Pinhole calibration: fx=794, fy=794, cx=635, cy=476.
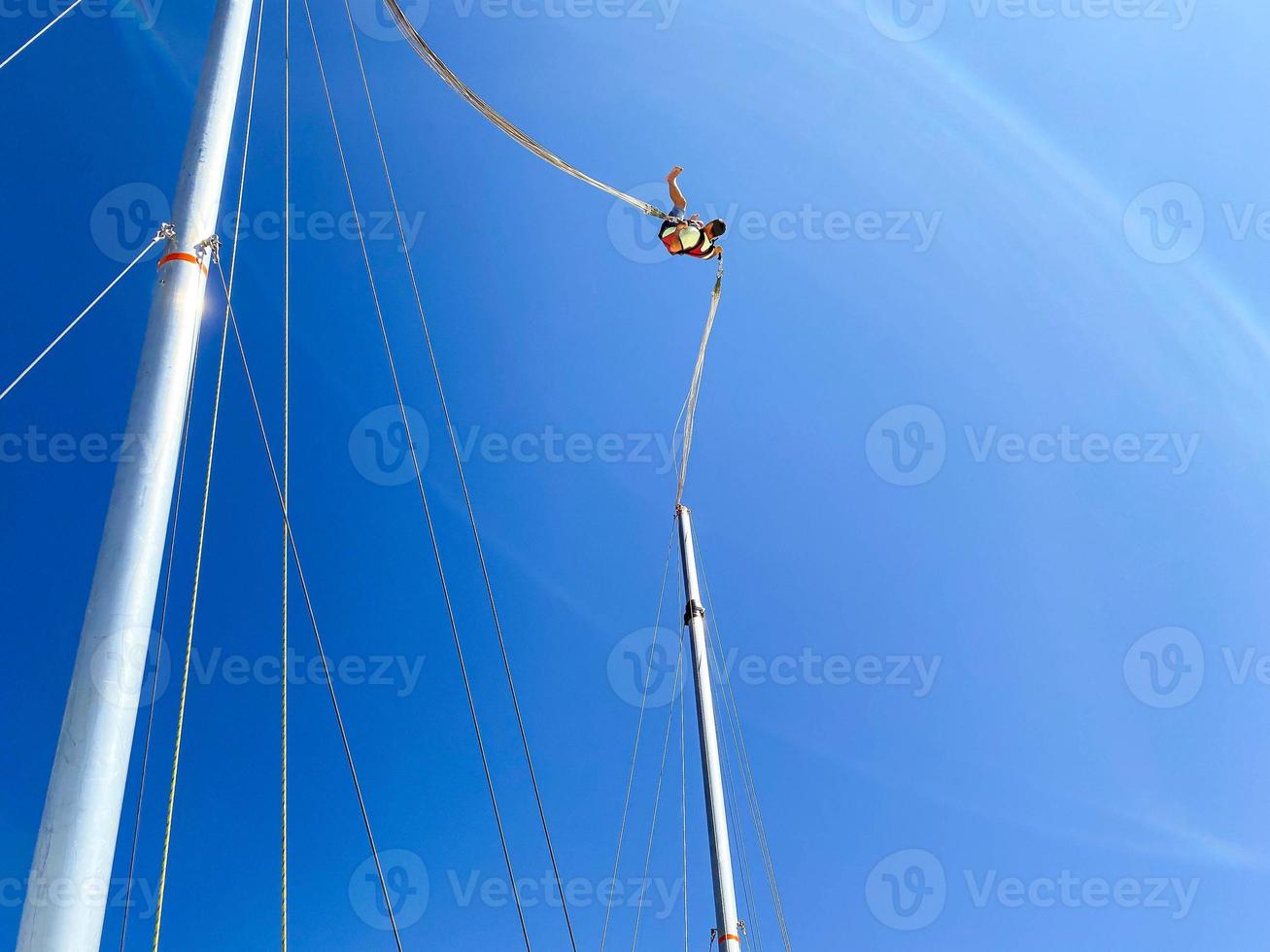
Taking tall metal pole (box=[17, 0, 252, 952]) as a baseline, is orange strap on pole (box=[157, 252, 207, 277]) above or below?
above

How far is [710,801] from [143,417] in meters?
7.44

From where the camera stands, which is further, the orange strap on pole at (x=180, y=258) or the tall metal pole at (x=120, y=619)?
the orange strap on pole at (x=180, y=258)

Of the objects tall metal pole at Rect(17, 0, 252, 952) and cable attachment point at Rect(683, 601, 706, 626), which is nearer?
tall metal pole at Rect(17, 0, 252, 952)

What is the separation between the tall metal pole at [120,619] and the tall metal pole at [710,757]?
664 cm

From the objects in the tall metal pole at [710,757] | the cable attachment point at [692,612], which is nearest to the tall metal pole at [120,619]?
the tall metal pole at [710,757]

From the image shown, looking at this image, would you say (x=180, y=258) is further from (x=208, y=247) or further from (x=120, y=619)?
(x=120, y=619)

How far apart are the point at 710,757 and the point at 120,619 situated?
7647 mm

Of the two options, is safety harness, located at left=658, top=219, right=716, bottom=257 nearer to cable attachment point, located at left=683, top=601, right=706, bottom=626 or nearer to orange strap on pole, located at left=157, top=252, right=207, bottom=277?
cable attachment point, located at left=683, top=601, right=706, bottom=626

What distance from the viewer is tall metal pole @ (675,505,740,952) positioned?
26.8 ft

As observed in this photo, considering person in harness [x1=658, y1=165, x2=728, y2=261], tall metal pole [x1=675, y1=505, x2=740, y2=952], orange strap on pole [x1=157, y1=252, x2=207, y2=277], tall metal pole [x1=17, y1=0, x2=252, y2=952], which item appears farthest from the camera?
person in harness [x1=658, y1=165, x2=728, y2=261]

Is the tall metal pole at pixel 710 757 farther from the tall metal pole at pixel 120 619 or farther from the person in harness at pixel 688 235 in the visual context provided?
the tall metal pole at pixel 120 619

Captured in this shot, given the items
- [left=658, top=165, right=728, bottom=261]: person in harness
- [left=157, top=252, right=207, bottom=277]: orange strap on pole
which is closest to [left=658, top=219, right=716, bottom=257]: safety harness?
[left=658, top=165, right=728, bottom=261]: person in harness

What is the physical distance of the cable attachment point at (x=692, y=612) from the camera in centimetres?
1105

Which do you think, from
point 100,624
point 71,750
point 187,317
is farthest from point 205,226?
point 71,750
